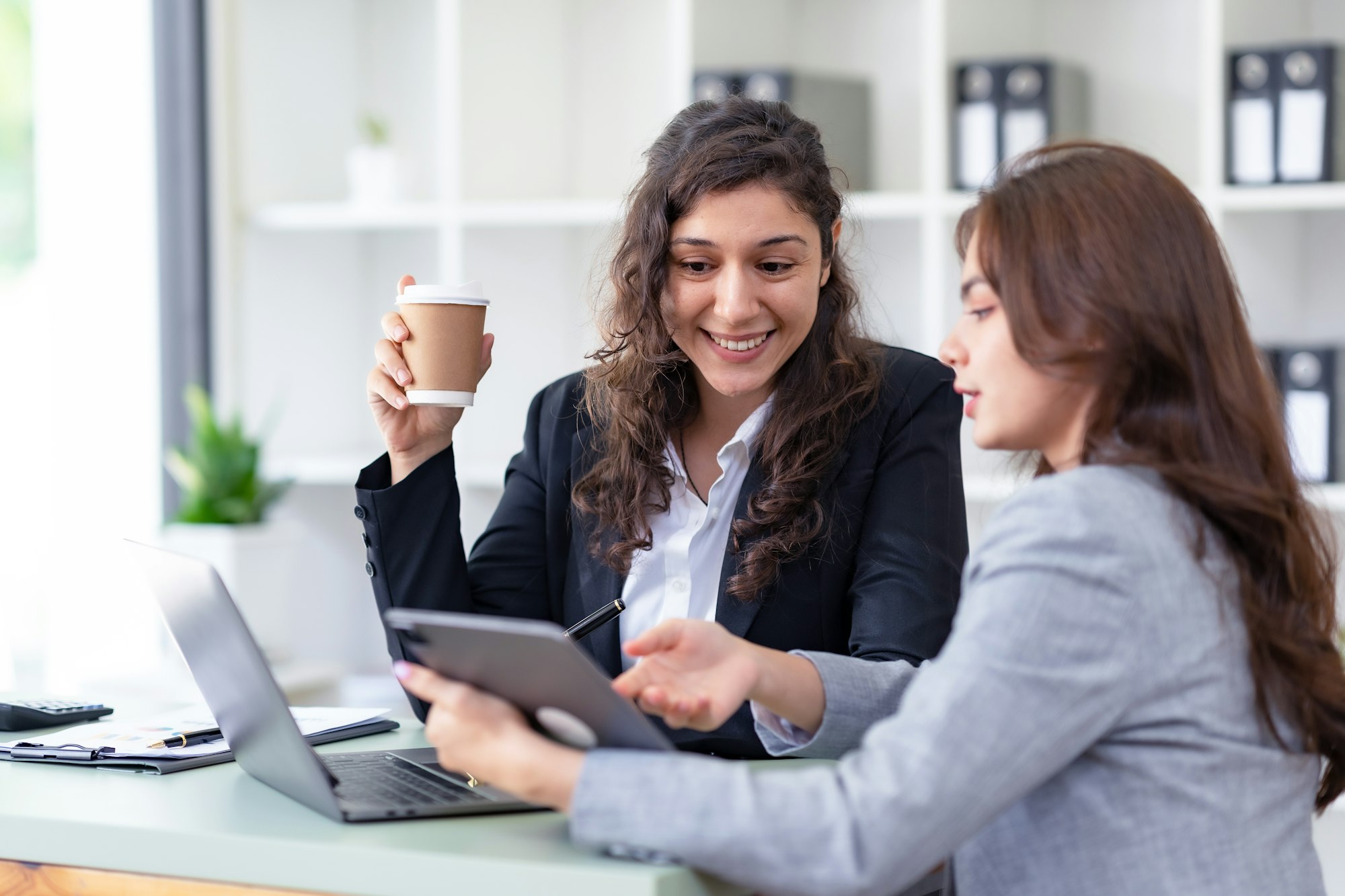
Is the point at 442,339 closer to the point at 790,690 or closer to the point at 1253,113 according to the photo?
the point at 790,690

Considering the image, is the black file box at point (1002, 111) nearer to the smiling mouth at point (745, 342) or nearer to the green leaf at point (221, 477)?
the smiling mouth at point (745, 342)

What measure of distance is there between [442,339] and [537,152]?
1.94 metres

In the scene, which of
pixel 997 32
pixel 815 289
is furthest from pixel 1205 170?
pixel 815 289

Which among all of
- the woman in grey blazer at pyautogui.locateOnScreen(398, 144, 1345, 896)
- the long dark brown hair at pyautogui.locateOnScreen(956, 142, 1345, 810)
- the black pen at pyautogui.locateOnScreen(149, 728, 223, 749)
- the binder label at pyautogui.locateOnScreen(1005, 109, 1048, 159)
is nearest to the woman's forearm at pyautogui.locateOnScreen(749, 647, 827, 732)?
the woman in grey blazer at pyautogui.locateOnScreen(398, 144, 1345, 896)

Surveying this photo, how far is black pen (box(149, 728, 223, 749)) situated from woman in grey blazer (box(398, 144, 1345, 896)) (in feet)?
1.49

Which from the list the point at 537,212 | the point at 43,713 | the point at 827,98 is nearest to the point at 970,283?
the point at 43,713

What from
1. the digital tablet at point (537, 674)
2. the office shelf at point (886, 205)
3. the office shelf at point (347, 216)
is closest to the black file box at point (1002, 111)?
the office shelf at point (886, 205)

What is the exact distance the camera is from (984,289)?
3.50 feet

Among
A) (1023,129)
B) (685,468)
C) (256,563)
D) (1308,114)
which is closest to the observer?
(685,468)

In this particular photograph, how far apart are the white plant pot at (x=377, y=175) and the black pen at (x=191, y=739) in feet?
6.86

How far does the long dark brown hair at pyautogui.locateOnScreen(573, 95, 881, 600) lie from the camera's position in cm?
156

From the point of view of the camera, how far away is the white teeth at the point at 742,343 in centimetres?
159

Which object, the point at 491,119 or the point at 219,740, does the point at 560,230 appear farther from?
the point at 219,740

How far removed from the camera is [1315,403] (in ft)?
8.54
